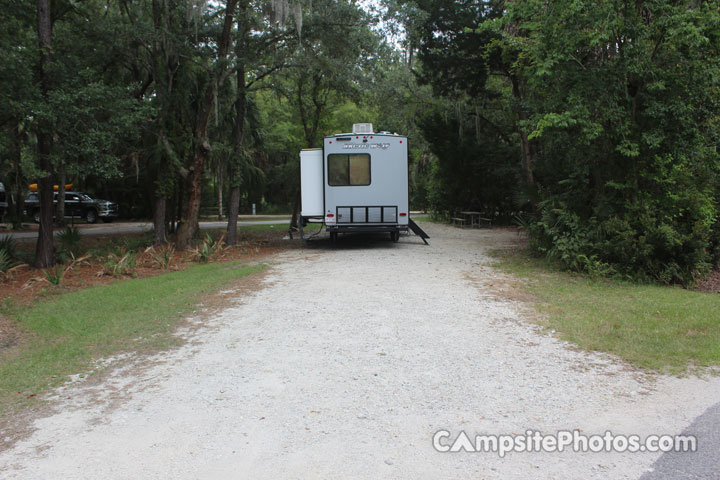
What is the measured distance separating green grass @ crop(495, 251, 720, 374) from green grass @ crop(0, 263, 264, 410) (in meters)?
4.74

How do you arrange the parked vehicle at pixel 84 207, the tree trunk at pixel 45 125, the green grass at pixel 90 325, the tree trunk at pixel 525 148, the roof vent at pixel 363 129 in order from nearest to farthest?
the green grass at pixel 90 325
the tree trunk at pixel 45 125
the roof vent at pixel 363 129
the tree trunk at pixel 525 148
the parked vehicle at pixel 84 207

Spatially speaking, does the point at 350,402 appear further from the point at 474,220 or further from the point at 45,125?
the point at 474,220

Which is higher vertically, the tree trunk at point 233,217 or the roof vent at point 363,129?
the roof vent at point 363,129

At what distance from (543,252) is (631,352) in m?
6.93

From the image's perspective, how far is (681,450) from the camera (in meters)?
3.40

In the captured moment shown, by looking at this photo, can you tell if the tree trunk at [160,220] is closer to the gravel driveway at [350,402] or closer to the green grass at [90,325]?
the green grass at [90,325]

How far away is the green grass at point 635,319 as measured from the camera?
17.2 feet

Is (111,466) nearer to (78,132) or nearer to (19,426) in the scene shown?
(19,426)

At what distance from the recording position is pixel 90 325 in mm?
6648

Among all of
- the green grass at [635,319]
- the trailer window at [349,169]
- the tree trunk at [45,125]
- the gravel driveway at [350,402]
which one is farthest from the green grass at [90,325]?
the green grass at [635,319]

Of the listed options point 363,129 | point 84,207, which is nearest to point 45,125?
point 363,129

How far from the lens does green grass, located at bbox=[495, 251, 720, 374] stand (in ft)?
17.2

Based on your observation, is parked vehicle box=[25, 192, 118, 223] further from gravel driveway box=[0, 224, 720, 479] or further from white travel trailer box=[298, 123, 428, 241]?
gravel driveway box=[0, 224, 720, 479]

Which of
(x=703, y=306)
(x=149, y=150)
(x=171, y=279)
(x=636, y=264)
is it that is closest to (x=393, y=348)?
(x=703, y=306)
